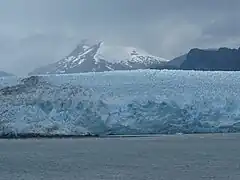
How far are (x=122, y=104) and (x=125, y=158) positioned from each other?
12.6 metres

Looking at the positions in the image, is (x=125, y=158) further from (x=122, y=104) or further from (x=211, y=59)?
(x=211, y=59)

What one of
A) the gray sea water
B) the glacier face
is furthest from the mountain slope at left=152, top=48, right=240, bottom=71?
the gray sea water

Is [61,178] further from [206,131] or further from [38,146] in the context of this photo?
[206,131]

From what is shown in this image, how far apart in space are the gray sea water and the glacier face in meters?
1.37

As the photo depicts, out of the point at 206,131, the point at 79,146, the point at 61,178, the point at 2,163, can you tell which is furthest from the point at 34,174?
the point at 206,131

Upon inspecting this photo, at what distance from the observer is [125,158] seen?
22703 millimetres

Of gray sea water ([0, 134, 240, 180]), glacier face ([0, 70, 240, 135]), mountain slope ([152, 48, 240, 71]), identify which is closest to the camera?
gray sea water ([0, 134, 240, 180])

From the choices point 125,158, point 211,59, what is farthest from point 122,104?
point 211,59

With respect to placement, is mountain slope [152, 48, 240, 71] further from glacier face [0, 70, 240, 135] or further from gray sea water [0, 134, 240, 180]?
gray sea water [0, 134, 240, 180]

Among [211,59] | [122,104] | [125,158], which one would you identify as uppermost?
[211,59]

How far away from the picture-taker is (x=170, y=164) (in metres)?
20.4

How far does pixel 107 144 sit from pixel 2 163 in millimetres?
7743

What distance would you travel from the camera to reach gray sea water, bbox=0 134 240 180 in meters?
18.1

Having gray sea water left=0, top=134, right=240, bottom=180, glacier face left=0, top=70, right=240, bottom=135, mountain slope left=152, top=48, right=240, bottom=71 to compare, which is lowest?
gray sea water left=0, top=134, right=240, bottom=180
